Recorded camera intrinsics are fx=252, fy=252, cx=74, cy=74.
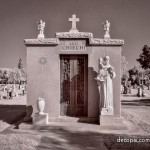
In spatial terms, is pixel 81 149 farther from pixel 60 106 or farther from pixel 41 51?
pixel 41 51

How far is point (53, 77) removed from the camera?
10602mm

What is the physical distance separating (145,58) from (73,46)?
24.8 metres

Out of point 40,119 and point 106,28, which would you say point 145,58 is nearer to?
point 106,28

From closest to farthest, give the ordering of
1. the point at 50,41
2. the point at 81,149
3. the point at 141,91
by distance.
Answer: the point at 81,149 < the point at 50,41 < the point at 141,91

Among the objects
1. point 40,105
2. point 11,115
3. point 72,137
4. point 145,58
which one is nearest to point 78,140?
point 72,137

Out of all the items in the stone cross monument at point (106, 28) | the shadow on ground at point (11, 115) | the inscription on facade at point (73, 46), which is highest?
the stone cross monument at point (106, 28)

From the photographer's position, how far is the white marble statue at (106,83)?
9.85m

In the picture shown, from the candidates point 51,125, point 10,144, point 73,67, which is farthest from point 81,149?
point 73,67

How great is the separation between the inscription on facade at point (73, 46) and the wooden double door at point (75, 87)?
0.43m

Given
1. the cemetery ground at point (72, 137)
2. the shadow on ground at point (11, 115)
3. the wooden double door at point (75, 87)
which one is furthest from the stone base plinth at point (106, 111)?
the shadow on ground at point (11, 115)

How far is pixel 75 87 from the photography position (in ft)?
35.8

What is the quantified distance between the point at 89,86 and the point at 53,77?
5.12 ft

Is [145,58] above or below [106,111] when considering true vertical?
above

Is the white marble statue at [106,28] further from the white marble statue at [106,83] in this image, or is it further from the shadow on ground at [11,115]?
the shadow on ground at [11,115]
